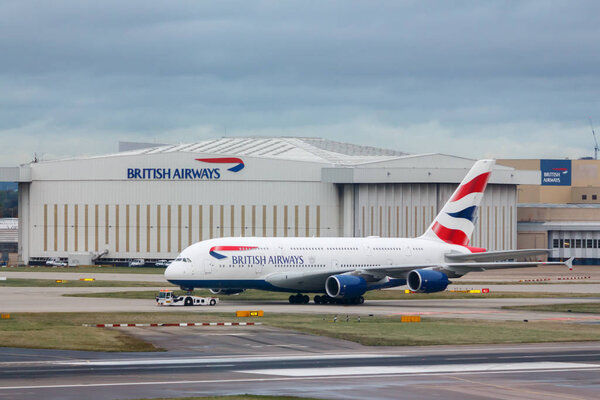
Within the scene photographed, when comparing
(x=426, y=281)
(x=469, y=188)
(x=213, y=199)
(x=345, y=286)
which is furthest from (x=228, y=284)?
(x=213, y=199)

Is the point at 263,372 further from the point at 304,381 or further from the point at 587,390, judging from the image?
the point at 587,390

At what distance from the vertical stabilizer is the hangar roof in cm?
6365

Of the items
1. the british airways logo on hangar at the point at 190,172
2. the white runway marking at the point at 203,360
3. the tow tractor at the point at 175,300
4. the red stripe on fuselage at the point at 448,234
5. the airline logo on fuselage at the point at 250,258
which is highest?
the british airways logo on hangar at the point at 190,172

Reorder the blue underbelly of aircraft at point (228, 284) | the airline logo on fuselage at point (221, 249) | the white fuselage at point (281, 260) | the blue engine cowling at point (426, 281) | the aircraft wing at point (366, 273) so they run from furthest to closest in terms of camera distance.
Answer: the aircraft wing at point (366, 273), the blue engine cowling at point (426, 281), the airline logo on fuselage at point (221, 249), the white fuselage at point (281, 260), the blue underbelly of aircraft at point (228, 284)

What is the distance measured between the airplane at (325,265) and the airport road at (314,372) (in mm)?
24630

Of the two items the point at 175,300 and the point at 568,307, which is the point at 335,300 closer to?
the point at 175,300

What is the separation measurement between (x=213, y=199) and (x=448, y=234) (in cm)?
6682

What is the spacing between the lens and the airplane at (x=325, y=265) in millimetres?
70562

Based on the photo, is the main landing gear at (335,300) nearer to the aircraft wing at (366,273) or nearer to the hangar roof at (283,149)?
the aircraft wing at (366,273)

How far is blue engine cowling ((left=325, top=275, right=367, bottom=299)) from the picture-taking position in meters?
Result: 71.2

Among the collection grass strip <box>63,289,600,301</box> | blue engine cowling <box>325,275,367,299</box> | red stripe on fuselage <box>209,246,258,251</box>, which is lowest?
grass strip <box>63,289,600,301</box>

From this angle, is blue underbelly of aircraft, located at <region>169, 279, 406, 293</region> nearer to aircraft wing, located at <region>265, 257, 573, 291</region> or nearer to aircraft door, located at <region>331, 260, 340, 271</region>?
aircraft wing, located at <region>265, 257, 573, 291</region>

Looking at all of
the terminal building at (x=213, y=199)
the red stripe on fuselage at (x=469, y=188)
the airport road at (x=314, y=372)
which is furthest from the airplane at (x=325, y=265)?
the terminal building at (x=213, y=199)

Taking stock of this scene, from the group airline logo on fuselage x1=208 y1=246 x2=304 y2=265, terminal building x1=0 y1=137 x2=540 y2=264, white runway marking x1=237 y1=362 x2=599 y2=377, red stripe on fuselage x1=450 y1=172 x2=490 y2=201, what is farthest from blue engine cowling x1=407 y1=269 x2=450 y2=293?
terminal building x1=0 y1=137 x2=540 y2=264
